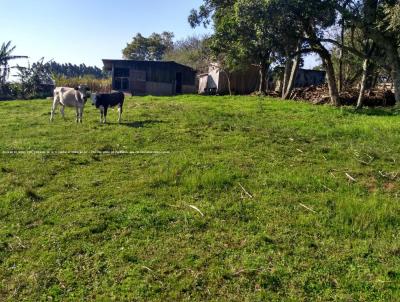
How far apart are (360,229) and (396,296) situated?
5.73ft

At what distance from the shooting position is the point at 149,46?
7881 centimetres

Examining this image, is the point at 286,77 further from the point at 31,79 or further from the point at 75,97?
the point at 31,79

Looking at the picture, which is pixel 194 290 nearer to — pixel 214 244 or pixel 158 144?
pixel 214 244

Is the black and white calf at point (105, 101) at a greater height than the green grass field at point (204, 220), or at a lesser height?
greater

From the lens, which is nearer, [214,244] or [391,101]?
[214,244]

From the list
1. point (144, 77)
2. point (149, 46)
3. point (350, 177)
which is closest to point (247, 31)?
point (350, 177)

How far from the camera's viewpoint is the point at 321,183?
873 centimetres

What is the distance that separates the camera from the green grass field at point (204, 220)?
544 centimetres

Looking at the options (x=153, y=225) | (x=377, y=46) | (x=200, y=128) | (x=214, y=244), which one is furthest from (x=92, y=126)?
(x=377, y=46)

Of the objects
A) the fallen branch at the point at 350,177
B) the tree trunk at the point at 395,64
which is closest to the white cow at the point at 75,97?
the fallen branch at the point at 350,177

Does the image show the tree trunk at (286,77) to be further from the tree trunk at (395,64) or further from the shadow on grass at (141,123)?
the shadow on grass at (141,123)

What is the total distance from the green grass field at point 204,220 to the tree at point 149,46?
224 feet

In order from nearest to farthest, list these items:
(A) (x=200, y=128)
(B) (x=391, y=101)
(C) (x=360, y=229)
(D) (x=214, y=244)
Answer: (D) (x=214, y=244)
(C) (x=360, y=229)
(A) (x=200, y=128)
(B) (x=391, y=101)

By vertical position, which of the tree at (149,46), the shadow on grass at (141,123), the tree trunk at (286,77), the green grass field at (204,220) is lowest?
the green grass field at (204,220)
